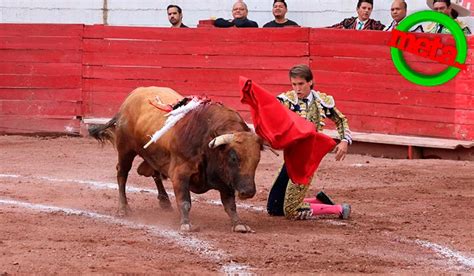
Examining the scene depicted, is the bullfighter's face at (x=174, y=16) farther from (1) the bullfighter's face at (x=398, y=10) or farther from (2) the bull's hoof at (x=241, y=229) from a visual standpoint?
(2) the bull's hoof at (x=241, y=229)

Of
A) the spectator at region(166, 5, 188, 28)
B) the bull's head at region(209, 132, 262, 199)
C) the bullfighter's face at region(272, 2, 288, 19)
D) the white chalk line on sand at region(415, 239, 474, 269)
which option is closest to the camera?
the white chalk line on sand at region(415, 239, 474, 269)

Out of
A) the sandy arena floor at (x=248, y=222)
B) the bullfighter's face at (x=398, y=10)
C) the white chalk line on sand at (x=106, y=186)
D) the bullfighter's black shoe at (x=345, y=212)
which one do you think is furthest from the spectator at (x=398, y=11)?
the bullfighter's black shoe at (x=345, y=212)

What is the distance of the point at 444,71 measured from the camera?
1130cm

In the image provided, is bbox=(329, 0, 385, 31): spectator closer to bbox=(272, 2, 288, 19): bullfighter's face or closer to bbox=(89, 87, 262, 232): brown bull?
bbox=(272, 2, 288, 19): bullfighter's face

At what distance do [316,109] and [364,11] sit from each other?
13.6ft

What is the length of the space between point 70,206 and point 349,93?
4.43 metres

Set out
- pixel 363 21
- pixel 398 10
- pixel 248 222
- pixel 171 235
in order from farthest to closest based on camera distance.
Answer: pixel 363 21 → pixel 398 10 → pixel 248 222 → pixel 171 235

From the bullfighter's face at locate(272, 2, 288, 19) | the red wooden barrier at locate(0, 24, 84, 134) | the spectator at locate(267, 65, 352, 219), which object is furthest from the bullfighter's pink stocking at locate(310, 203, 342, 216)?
the red wooden barrier at locate(0, 24, 84, 134)

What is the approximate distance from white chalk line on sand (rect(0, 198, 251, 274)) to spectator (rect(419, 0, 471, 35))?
4.48 meters

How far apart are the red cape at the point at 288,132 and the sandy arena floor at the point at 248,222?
41 cm

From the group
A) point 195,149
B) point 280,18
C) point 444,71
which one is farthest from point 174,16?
point 195,149

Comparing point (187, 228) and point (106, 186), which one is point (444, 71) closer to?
A: point (106, 186)

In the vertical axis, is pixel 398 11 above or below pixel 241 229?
above

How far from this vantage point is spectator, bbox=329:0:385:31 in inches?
460
